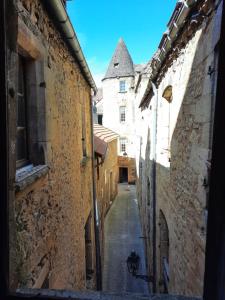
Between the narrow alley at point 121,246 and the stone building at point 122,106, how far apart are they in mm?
7178

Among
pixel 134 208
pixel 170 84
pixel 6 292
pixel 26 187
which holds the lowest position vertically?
pixel 134 208

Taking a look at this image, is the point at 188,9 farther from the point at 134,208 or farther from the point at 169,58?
the point at 134,208

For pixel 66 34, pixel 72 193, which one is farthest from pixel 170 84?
pixel 72 193

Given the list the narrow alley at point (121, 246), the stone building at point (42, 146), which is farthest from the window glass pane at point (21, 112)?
the narrow alley at point (121, 246)

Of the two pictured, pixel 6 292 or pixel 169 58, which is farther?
pixel 169 58

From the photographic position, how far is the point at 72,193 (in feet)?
14.0

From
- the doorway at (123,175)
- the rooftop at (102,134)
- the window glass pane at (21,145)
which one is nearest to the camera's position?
the window glass pane at (21,145)

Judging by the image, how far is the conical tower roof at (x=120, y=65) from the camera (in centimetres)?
2249

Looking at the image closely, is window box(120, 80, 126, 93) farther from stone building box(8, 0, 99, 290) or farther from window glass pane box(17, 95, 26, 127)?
window glass pane box(17, 95, 26, 127)

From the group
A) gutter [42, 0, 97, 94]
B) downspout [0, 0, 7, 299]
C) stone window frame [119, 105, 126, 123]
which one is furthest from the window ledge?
stone window frame [119, 105, 126, 123]

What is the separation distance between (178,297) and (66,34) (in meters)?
3.68

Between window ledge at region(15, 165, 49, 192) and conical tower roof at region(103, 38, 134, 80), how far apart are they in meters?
21.5

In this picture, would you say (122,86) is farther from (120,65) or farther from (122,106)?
(120,65)

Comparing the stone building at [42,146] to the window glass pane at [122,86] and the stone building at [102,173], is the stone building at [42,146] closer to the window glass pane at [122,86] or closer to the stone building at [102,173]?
the stone building at [102,173]
